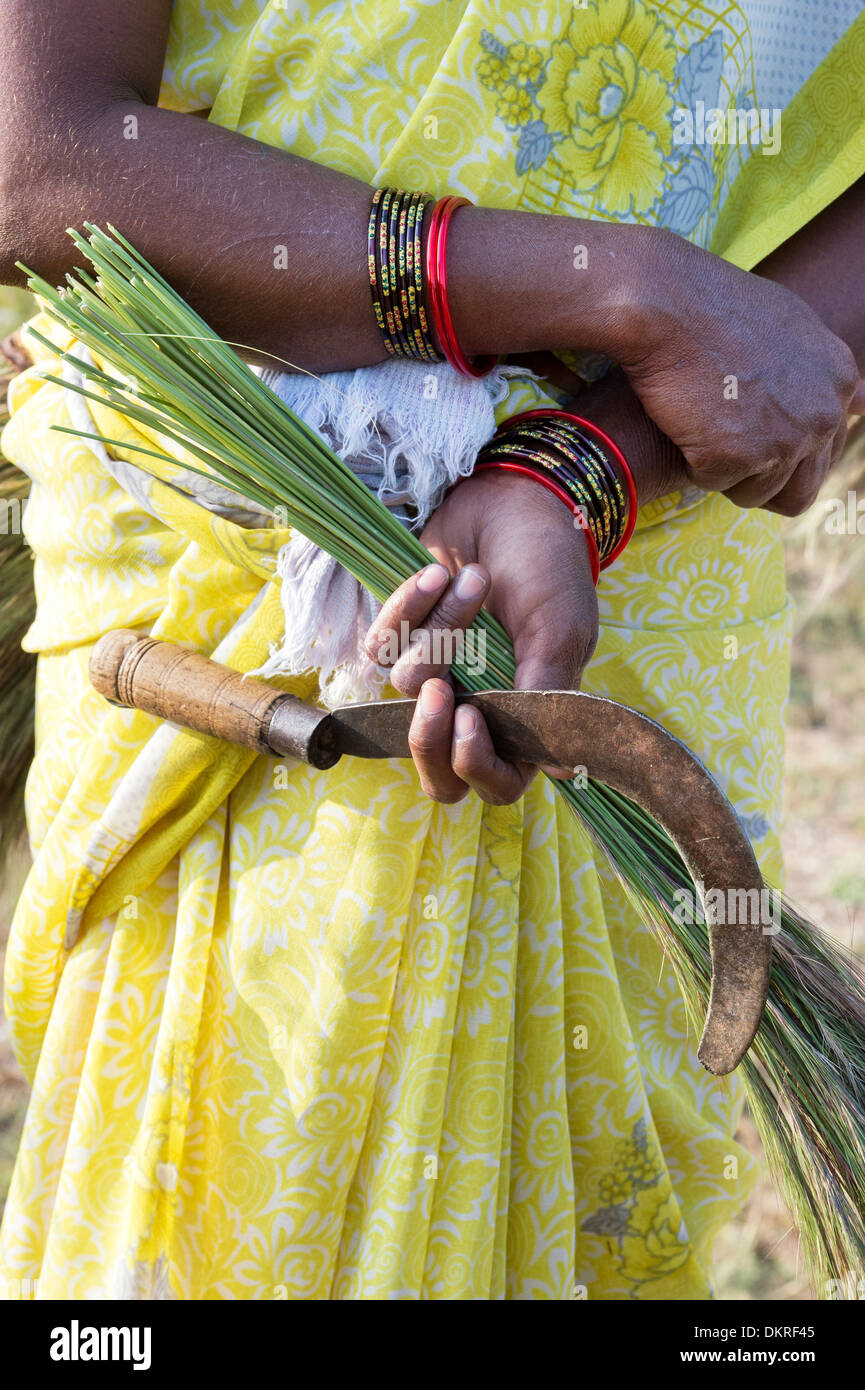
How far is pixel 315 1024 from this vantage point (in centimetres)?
99

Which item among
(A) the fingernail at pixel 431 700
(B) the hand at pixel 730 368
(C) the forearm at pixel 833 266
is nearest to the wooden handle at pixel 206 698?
(A) the fingernail at pixel 431 700

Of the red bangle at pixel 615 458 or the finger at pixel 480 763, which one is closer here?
the finger at pixel 480 763

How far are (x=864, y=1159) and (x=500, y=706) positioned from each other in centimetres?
51

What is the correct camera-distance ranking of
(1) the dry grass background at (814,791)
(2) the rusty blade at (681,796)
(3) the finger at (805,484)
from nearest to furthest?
(2) the rusty blade at (681,796), (3) the finger at (805,484), (1) the dry grass background at (814,791)

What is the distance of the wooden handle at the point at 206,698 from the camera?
0.94 m

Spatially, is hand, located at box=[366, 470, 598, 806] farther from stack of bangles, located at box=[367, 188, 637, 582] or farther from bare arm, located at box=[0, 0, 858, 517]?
bare arm, located at box=[0, 0, 858, 517]

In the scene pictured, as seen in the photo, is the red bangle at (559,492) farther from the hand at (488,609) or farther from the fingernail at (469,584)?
the fingernail at (469,584)

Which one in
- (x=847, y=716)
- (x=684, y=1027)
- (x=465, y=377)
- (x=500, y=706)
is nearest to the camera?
(x=500, y=706)

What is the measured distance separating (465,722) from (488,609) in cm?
14

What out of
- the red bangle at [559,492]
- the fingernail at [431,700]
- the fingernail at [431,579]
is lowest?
the fingernail at [431,700]

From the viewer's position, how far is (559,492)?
0.94 m

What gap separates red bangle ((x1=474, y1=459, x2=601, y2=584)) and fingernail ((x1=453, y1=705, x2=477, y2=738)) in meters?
0.16

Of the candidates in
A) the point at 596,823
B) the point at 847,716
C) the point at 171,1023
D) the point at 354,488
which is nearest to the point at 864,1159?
the point at 596,823

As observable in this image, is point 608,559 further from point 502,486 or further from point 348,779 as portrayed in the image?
point 348,779
